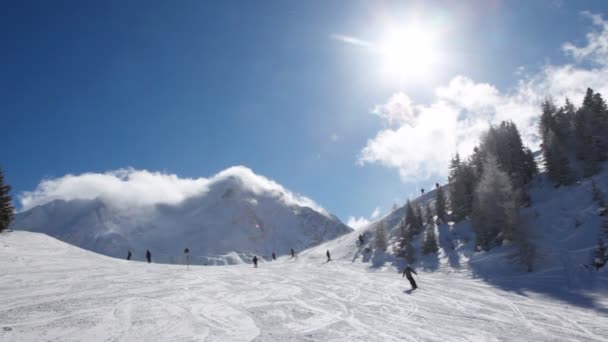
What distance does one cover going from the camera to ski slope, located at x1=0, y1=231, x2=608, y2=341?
9.42 metres

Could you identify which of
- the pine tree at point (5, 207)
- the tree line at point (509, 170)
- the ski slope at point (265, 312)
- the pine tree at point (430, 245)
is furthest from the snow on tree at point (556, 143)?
the pine tree at point (5, 207)

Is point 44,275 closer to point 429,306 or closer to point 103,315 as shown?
point 103,315

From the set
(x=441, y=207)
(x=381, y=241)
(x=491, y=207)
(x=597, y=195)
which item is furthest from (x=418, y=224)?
(x=597, y=195)

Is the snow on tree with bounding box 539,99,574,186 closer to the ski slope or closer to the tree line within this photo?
the tree line

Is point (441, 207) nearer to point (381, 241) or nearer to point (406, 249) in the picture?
point (381, 241)

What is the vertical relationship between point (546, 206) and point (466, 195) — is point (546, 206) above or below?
below

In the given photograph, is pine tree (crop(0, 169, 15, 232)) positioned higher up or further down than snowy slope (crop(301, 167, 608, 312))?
higher up

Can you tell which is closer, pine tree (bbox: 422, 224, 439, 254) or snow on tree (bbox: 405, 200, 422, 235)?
pine tree (bbox: 422, 224, 439, 254)

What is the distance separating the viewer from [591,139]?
4347 cm

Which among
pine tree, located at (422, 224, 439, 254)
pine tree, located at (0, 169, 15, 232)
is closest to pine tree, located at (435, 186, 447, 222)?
pine tree, located at (422, 224, 439, 254)

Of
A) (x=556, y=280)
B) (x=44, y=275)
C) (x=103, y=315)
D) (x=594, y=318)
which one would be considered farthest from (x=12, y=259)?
(x=556, y=280)

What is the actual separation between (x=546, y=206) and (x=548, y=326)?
35724 mm

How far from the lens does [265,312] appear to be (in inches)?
483

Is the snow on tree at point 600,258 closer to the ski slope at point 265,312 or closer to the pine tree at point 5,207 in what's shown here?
the ski slope at point 265,312
